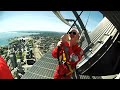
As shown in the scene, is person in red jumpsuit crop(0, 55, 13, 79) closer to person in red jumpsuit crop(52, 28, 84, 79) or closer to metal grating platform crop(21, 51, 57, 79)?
person in red jumpsuit crop(52, 28, 84, 79)

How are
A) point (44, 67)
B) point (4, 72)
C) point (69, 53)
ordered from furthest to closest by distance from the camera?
point (44, 67)
point (69, 53)
point (4, 72)

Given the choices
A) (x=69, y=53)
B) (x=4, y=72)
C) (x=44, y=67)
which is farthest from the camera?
(x=44, y=67)

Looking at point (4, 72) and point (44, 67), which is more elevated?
point (4, 72)

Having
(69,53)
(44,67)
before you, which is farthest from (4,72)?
(44,67)

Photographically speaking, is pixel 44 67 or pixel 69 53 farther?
pixel 44 67

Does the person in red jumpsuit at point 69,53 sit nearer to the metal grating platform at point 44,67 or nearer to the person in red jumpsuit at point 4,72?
the person in red jumpsuit at point 4,72

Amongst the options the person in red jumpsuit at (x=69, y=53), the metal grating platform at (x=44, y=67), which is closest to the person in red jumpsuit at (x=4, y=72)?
the person in red jumpsuit at (x=69, y=53)

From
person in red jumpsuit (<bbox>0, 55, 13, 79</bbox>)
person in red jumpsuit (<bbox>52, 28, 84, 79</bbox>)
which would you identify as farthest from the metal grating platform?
person in red jumpsuit (<bbox>0, 55, 13, 79</bbox>)

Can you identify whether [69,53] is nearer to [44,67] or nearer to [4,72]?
[4,72]
